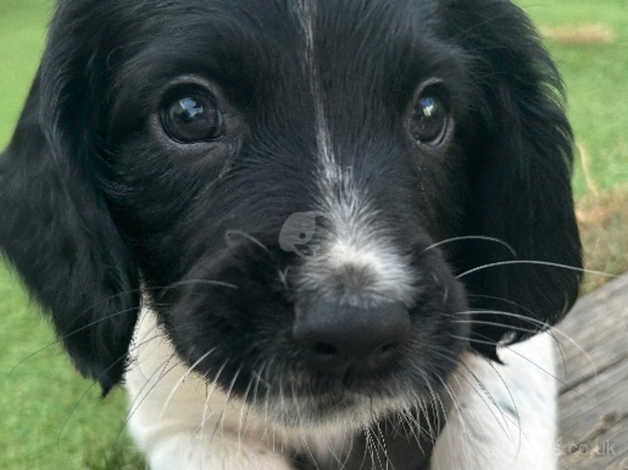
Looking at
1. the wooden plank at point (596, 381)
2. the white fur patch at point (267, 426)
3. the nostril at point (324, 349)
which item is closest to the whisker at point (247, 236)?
the nostril at point (324, 349)

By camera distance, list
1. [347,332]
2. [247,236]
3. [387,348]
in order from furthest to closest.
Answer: [247,236], [387,348], [347,332]

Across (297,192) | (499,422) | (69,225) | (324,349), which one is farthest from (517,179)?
(69,225)

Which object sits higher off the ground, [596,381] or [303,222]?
[303,222]

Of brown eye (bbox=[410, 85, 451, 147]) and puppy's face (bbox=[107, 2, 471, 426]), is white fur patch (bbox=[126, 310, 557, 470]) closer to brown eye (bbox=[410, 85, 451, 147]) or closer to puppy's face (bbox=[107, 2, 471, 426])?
puppy's face (bbox=[107, 2, 471, 426])

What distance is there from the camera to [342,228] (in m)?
1.99

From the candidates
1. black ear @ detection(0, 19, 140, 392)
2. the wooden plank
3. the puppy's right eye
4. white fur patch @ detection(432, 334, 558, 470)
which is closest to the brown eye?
the puppy's right eye

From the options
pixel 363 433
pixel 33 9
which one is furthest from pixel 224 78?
Result: pixel 33 9

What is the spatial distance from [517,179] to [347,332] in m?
1.11

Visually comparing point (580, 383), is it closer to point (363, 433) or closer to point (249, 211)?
point (363, 433)

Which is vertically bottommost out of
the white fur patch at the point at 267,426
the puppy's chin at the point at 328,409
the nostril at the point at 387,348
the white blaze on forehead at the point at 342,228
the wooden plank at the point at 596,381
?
the wooden plank at the point at 596,381

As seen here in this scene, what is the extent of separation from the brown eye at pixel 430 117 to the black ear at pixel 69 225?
2.70 feet

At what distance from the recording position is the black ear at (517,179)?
2701 millimetres

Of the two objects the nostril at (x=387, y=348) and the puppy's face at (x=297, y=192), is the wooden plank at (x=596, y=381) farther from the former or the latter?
the nostril at (x=387, y=348)

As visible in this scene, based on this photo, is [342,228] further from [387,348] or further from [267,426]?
[267,426]
